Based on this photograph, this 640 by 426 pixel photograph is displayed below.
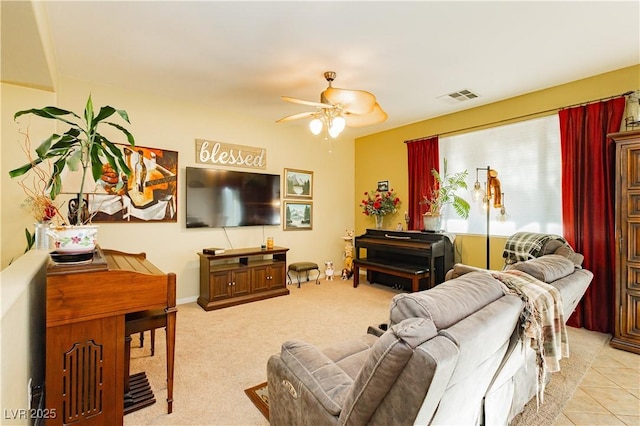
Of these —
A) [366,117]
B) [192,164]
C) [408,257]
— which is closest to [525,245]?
[408,257]

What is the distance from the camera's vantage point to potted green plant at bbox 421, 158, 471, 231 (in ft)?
14.4

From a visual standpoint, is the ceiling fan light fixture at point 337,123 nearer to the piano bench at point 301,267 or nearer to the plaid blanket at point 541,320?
the plaid blanket at point 541,320

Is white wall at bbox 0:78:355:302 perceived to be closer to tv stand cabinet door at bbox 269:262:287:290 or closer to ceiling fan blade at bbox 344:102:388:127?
tv stand cabinet door at bbox 269:262:287:290

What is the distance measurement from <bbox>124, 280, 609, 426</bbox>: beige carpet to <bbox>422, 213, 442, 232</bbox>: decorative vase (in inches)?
47.1

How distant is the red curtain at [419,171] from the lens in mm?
4836

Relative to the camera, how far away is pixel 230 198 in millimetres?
4492

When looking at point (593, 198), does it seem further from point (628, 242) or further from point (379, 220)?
point (379, 220)

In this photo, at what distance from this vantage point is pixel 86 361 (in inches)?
63.9

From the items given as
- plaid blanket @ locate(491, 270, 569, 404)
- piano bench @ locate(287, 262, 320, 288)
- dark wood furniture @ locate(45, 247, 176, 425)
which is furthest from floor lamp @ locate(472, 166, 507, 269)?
dark wood furniture @ locate(45, 247, 176, 425)

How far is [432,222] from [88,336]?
13.7ft

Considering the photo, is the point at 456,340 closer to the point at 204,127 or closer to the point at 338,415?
the point at 338,415

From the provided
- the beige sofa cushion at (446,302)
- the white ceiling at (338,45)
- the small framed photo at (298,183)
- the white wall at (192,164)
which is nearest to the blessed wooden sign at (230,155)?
the white wall at (192,164)

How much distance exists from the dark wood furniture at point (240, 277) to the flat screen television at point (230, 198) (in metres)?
0.49

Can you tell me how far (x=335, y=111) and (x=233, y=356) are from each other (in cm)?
251
